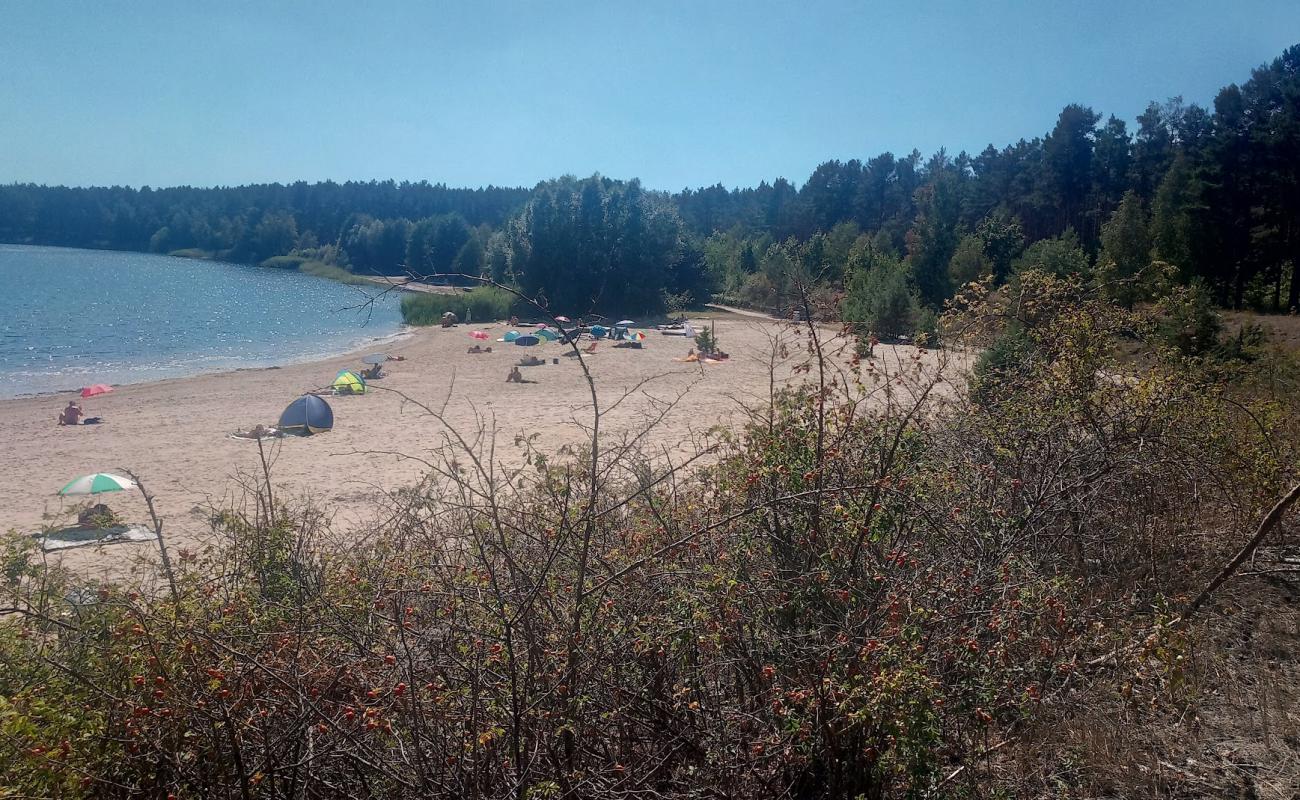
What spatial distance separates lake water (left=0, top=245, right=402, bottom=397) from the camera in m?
26.8

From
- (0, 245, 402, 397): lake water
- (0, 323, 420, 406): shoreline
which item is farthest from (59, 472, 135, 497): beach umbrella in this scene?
(0, 323, 420, 406): shoreline

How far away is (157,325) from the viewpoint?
130ft

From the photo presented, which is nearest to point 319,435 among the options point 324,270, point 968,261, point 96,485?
point 96,485

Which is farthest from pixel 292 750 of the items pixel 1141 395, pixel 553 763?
pixel 1141 395

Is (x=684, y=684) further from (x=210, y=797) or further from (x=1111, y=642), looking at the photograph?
(x=1111, y=642)

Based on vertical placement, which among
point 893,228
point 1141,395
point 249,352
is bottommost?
point 249,352

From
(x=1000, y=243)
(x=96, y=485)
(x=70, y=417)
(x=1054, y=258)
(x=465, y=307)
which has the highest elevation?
(x=1000, y=243)

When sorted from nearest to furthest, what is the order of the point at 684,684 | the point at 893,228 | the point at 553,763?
the point at 553,763, the point at 684,684, the point at 893,228

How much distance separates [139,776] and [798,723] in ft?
5.96

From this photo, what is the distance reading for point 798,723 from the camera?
2133mm

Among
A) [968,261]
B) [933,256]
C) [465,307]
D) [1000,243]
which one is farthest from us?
[465,307]

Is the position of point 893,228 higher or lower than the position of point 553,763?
higher

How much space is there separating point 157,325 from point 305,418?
100 feet

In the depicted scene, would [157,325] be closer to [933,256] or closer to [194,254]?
[933,256]
